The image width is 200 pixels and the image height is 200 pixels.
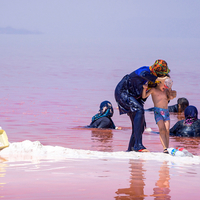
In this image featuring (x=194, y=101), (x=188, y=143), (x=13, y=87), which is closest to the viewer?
(x=188, y=143)

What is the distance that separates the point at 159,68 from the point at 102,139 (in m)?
2.82

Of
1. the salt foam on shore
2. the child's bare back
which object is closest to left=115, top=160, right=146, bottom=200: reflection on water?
the salt foam on shore

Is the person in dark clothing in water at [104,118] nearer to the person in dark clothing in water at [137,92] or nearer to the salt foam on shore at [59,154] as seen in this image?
the person in dark clothing in water at [137,92]

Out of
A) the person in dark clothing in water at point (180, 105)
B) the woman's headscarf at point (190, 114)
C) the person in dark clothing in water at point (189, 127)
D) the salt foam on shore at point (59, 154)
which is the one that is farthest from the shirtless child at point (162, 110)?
the person in dark clothing in water at point (180, 105)

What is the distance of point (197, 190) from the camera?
4.88 metres

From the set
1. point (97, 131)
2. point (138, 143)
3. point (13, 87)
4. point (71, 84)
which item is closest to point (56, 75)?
point (71, 84)

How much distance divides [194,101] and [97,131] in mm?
8831

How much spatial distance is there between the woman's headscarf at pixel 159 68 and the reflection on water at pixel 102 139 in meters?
1.68

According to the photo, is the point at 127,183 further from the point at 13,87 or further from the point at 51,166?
the point at 13,87

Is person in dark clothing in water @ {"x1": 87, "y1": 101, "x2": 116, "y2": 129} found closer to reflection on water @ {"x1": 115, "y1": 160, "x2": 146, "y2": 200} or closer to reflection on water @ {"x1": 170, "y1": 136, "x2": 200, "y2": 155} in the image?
reflection on water @ {"x1": 170, "y1": 136, "x2": 200, "y2": 155}

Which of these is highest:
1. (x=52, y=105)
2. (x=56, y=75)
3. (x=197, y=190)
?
(x=56, y=75)

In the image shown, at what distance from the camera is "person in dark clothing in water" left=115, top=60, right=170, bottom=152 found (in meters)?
7.01

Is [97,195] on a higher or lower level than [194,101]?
lower

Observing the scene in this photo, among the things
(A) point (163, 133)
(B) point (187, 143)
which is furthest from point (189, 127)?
(A) point (163, 133)
